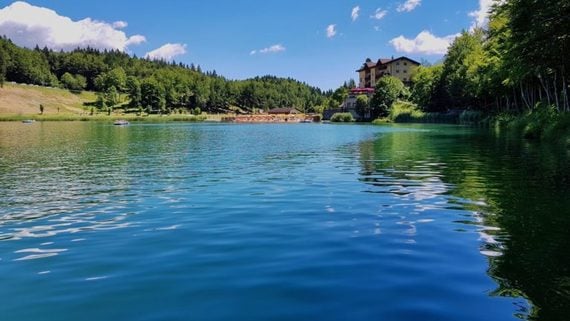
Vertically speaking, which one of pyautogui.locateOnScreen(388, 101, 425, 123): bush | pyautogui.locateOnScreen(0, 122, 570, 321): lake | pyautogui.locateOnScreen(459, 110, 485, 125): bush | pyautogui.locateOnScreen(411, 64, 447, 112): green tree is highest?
pyautogui.locateOnScreen(411, 64, 447, 112): green tree

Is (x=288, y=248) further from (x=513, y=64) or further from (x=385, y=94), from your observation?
(x=385, y=94)

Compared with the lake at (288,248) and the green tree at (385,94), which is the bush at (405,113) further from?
the lake at (288,248)

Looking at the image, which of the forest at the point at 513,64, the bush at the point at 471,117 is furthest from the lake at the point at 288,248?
the bush at the point at 471,117

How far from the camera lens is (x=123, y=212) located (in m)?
17.3

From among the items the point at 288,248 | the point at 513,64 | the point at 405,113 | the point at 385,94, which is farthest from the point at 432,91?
the point at 288,248

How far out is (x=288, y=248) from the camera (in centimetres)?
1221

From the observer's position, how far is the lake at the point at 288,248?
27.7 feet

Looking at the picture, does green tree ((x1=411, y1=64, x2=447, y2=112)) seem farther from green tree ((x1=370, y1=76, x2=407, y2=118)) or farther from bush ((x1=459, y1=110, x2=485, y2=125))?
bush ((x1=459, y1=110, x2=485, y2=125))

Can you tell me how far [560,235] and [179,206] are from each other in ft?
40.2

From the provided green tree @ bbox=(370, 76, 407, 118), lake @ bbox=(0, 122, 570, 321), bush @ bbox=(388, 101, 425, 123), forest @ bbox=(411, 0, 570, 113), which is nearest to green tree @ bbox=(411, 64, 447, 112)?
forest @ bbox=(411, 0, 570, 113)

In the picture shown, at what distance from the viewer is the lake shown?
844 cm

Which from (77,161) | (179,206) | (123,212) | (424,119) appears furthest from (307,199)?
(424,119)

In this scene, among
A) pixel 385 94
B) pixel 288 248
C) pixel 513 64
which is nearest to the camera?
pixel 288 248

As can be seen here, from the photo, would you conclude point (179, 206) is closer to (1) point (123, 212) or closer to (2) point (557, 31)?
(1) point (123, 212)
